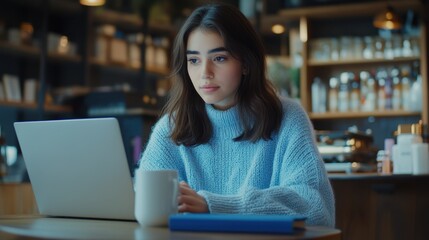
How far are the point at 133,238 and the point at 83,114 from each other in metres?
5.35

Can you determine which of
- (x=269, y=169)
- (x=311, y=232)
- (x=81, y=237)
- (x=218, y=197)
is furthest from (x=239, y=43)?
(x=81, y=237)

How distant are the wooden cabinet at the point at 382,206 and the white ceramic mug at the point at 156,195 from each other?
1715 mm

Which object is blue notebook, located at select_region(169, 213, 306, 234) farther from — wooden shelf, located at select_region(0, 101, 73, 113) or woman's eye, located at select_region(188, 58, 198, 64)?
wooden shelf, located at select_region(0, 101, 73, 113)

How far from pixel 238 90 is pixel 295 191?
442 mm

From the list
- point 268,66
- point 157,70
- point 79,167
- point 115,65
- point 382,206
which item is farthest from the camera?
point 157,70

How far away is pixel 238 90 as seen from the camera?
205 cm

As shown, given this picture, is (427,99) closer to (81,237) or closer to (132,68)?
(132,68)

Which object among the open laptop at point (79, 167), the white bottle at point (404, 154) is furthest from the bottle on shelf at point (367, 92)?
the open laptop at point (79, 167)

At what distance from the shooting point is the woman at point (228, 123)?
1.89m

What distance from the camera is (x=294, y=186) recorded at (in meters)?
1.76

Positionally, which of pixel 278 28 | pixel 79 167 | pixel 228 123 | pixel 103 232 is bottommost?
pixel 103 232

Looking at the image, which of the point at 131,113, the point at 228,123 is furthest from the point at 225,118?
the point at 131,113

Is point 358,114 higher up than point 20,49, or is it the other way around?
point 20,49

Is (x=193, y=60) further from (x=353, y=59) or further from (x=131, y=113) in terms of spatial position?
(x=353, y=59)
